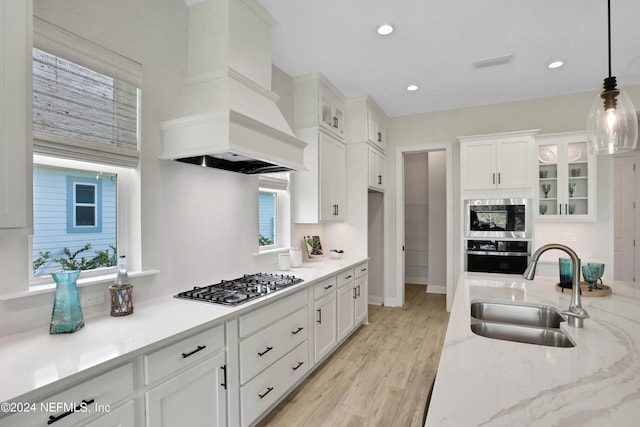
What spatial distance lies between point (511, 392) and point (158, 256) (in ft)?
6.58

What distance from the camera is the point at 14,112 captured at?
116cm

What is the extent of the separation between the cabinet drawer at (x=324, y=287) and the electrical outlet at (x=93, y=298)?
1596 millimetres

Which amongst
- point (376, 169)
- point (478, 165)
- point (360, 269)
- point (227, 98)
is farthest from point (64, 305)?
point (478, 165)

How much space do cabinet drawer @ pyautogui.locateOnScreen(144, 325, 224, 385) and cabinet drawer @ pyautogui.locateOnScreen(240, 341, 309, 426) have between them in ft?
1.37

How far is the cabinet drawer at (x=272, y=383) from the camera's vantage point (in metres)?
2.00

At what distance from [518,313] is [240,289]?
1.78 metres

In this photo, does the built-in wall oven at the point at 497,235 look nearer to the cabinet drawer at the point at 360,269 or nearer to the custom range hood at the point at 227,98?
the cabinet drawer at the point at 360,269

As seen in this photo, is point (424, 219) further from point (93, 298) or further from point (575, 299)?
point (93, 298)

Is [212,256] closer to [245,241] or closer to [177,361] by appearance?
[245,241]

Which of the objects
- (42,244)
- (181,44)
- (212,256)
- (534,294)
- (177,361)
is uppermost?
(181,44)

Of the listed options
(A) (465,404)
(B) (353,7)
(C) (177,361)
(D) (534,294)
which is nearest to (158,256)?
(C) (177,361)

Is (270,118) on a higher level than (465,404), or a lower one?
higher

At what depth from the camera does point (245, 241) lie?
2914 millimetres

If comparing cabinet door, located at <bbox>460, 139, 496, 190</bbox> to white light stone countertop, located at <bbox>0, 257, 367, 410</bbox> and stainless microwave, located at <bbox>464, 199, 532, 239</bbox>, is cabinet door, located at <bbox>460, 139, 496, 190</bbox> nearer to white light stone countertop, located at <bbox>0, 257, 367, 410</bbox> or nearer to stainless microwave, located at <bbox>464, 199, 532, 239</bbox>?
stainless microwave, located at <bbox>464, 199, 532, 239</bbox>
